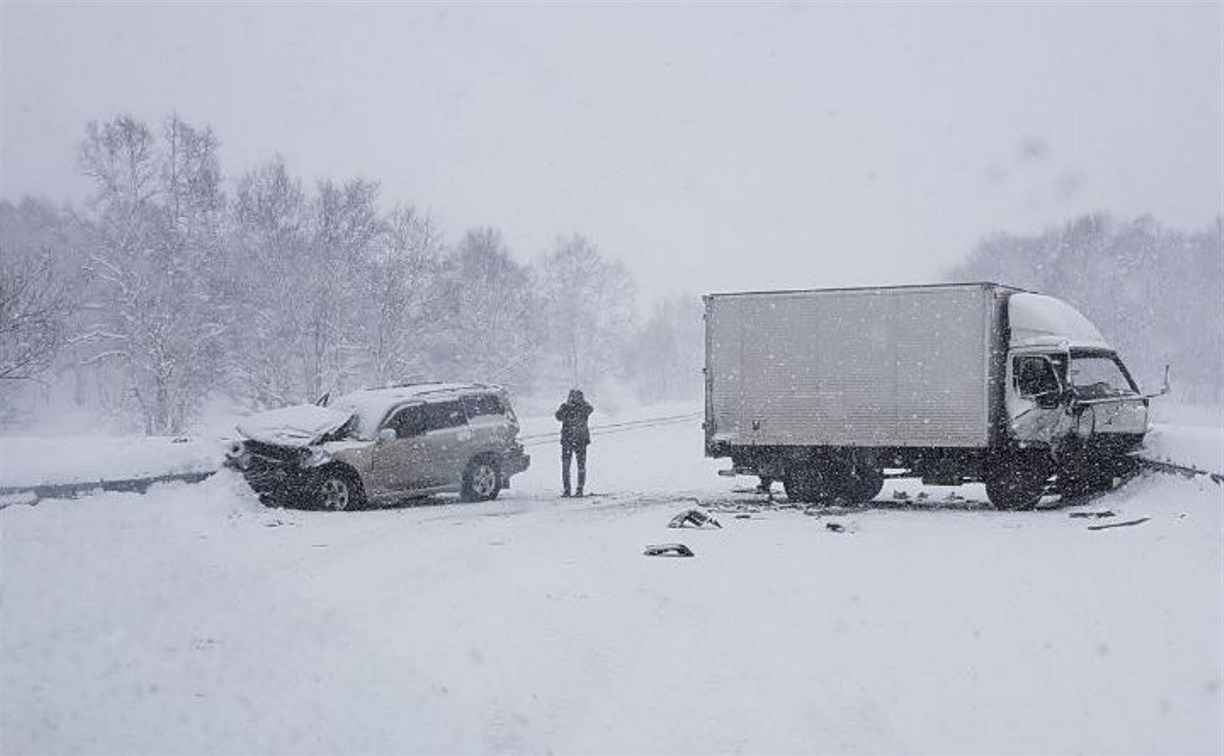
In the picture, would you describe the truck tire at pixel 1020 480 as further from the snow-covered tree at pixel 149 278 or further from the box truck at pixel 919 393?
the snow-covered tree at pixel 149 278

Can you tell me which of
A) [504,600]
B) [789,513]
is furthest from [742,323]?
[504,600]

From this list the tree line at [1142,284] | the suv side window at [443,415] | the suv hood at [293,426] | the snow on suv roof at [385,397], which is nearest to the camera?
the suv hood at [293,426]

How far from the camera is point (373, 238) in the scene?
50.3 m

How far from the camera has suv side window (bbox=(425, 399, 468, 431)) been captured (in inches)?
626

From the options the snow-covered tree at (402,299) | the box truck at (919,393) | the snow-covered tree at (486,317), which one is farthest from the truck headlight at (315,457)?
the snow-covered tree at (486,317)

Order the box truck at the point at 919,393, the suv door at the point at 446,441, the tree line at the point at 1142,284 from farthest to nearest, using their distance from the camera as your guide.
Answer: the tree line at the point at 1142,284 < the suv door at the point at 446,441 < the box truck at the point at 919,393

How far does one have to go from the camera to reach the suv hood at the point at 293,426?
1457 centimetres

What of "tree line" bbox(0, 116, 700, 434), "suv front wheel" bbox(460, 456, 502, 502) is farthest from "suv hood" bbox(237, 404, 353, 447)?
"tree line" bbox(0, 116, 700, 434)

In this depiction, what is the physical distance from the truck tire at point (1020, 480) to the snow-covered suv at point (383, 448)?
7.45 metres

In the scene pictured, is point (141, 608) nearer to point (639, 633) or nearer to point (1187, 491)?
point (639, 633)

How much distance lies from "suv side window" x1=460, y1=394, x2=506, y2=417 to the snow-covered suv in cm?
2

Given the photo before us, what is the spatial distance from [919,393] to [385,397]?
7.90m

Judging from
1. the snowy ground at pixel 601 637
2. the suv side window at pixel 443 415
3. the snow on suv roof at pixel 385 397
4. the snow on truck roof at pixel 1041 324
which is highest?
the snow on truck roof at pixel 1041 324

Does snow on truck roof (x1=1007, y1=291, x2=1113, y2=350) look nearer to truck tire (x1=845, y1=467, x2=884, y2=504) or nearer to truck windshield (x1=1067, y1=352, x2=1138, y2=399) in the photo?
truck windshield (x1=1067, y1=352, x2=1138, y2=399)
